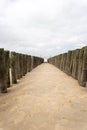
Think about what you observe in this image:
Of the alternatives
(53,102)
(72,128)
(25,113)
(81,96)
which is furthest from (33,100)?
(72,128)

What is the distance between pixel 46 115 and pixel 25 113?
1.49 feet

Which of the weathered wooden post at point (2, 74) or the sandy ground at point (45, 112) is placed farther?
the weathered wooden post at point (2, 74)

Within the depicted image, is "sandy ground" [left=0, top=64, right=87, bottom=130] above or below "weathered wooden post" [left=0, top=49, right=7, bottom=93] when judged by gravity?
below

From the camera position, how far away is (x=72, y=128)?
4109mm

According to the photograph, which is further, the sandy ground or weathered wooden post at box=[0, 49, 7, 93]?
weathered wooden post at box=[0, 49, 7, 93]

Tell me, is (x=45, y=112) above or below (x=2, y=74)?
below

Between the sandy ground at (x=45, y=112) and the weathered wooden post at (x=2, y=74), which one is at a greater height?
the weathered wooden post at (x=2, y=74)

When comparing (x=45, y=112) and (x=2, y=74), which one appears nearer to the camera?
(x=45, y=112)

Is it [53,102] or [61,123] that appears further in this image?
[53,102]

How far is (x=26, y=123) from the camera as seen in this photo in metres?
4.35

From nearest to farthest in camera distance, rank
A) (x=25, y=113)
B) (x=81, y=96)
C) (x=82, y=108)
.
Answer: (x=25, y=113)
(x=82, y=108)
(x=81, y=96)

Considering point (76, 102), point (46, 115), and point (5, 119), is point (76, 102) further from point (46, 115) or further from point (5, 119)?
point (5, 119)

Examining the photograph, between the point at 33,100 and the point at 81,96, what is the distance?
4.86 ft

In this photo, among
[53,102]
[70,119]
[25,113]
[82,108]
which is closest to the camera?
[70,119]
